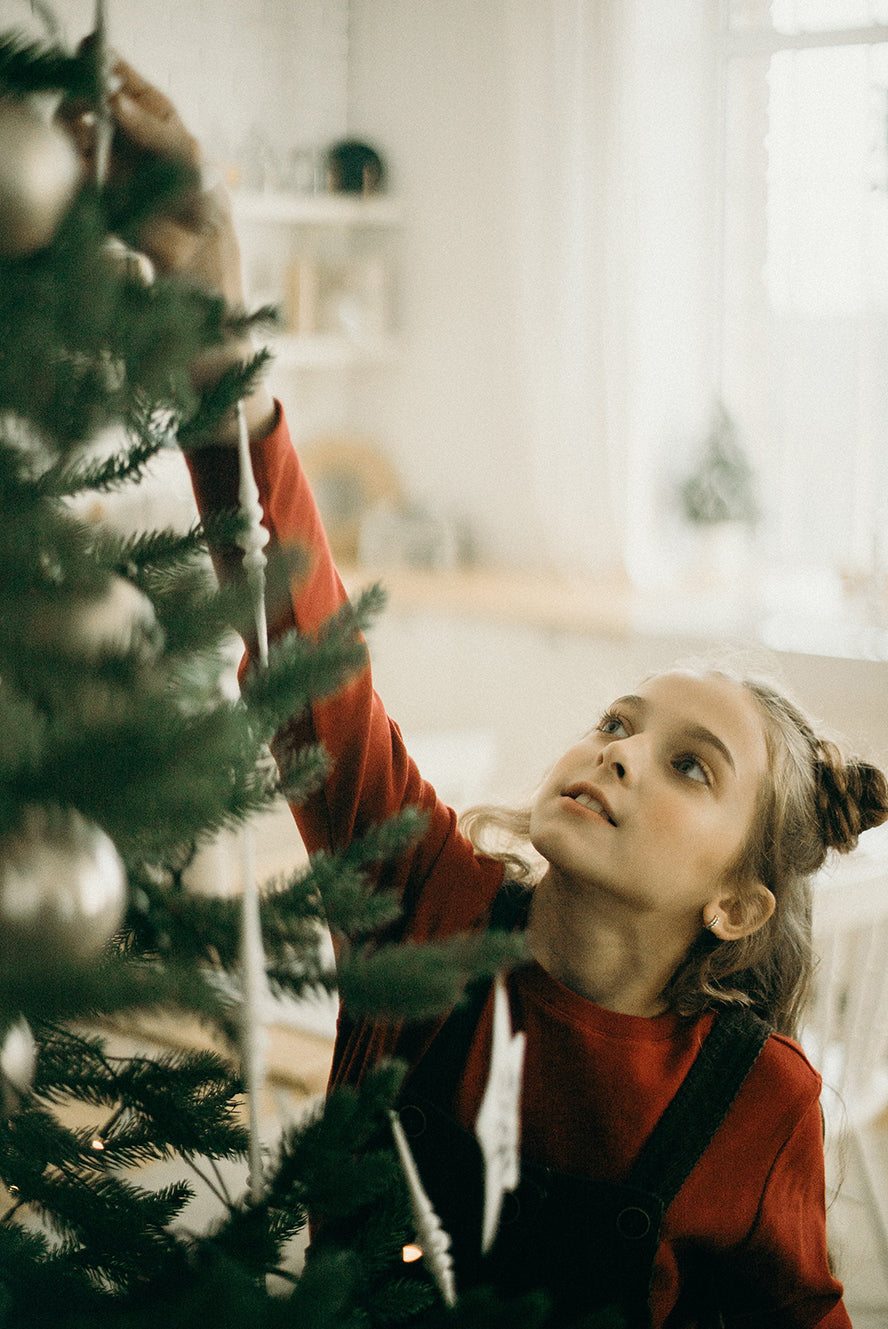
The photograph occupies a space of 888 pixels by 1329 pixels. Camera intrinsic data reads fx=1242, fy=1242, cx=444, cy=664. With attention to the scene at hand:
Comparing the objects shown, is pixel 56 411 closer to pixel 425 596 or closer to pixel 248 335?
pixel 248 335

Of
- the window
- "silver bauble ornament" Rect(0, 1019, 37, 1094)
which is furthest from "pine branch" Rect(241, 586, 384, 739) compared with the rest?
the window

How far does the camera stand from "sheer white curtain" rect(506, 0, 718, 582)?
318cm

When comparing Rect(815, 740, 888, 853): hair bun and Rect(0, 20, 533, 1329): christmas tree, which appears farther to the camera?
Rect(815, 740, 888, 853): hair bun

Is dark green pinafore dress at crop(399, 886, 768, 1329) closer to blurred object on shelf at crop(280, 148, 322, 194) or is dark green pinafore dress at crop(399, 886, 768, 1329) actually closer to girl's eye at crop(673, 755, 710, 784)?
girl's eye at crop(673, 755, 710, 784)

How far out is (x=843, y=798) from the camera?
106cm

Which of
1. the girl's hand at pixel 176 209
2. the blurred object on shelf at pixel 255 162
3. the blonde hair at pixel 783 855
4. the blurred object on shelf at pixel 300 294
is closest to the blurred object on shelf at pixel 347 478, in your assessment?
the blurred object on shelf at pixel 300 294

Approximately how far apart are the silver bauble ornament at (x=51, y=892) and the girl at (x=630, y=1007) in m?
0.43

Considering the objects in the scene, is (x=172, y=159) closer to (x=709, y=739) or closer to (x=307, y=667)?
(x=307, y=667)

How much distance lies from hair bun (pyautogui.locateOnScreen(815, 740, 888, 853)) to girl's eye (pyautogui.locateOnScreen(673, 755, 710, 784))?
6.3 inches

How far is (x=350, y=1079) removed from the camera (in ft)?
3.01

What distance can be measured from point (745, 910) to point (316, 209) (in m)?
2.96

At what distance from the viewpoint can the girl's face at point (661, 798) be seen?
87 centimetres

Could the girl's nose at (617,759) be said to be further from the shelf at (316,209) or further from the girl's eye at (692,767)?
the shelf at (316,209)

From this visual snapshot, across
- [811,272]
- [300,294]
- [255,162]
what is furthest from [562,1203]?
[255,162]
